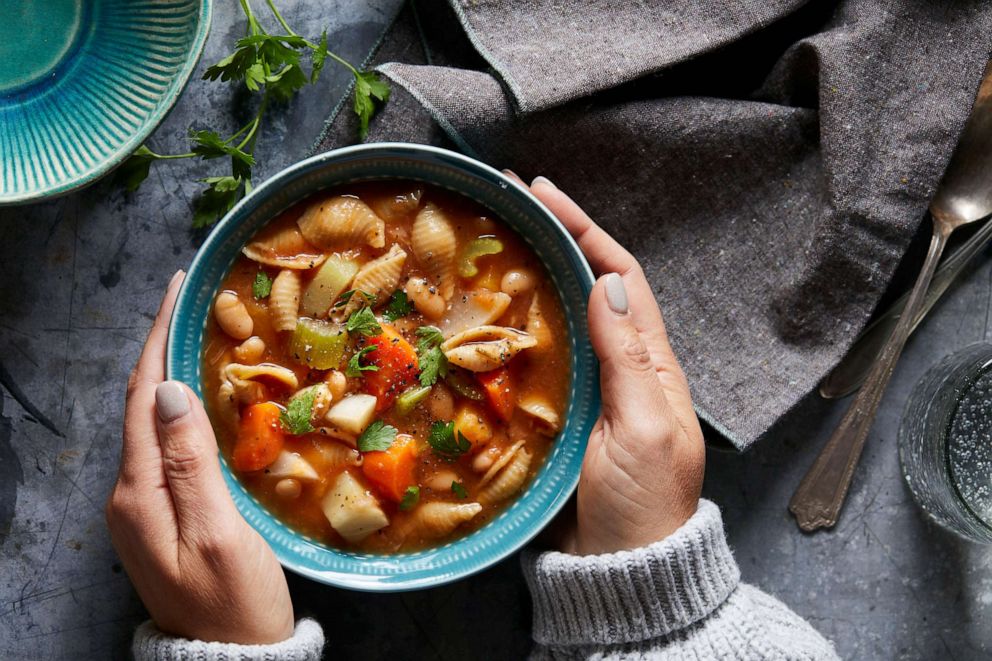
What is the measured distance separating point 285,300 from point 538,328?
72cm

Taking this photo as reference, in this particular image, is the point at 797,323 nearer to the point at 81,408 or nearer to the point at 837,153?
the point at 837,153

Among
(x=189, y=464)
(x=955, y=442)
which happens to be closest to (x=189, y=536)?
(x=189, y=464)

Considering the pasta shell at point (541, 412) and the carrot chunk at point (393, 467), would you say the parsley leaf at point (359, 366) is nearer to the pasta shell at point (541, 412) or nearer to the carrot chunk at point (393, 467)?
the carrot chunk at point (393, 467)

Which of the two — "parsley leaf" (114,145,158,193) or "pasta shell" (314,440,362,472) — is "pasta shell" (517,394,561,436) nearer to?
"pasta shell" (314,440,362,472)

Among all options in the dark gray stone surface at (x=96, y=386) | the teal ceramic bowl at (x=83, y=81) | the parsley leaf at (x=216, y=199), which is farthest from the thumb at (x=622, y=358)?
the teal ceramic bowl at (x=83, y=81)

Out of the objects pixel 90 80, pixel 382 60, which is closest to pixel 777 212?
pixel 382 60

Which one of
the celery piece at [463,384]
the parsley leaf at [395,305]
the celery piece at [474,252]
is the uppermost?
the celery piece at [474,252]

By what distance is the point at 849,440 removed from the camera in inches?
118

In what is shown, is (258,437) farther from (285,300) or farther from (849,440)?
(849,440)

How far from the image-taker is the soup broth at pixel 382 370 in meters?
2.47

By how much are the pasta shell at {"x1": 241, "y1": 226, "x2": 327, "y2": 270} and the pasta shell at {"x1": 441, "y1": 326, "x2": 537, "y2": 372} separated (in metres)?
0.45

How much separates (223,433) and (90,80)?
120 centimetres

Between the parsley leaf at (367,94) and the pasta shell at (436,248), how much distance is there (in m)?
0.41

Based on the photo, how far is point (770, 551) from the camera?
10.0ft
